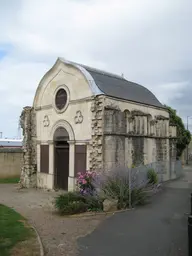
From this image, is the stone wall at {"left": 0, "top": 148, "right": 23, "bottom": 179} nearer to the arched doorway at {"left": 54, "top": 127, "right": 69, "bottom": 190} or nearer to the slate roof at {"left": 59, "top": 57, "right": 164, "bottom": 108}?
the arched doorway at {"left": 54, "top": 127, "right": 69, "bottom": 190}

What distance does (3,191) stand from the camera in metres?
18.7

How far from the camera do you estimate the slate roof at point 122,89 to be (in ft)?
53.1

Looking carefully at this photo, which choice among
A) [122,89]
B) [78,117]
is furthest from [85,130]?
[122,89]

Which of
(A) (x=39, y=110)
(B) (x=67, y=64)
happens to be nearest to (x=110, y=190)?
(B) (x=67, y=64)

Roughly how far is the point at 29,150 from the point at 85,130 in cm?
605

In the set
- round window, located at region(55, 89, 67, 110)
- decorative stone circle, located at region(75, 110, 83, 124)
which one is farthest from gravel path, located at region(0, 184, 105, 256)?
round window, located at region(55, 89, 67, 110)

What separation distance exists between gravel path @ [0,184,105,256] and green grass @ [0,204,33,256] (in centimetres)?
47

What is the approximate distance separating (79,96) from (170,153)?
733 cm

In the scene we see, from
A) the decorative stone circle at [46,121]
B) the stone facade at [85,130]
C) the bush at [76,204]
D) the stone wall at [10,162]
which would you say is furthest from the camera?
the stone wall at [10,162]

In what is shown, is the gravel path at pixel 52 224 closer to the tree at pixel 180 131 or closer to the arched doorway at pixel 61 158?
the arched doorway at pixel 61 158

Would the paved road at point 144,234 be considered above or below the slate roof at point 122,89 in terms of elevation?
below

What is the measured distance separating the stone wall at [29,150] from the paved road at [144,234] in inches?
419

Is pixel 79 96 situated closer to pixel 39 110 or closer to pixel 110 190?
pixel 39 110

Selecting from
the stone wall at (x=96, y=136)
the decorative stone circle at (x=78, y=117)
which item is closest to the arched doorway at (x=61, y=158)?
the decorative stone circle at (x=78, y=117)
